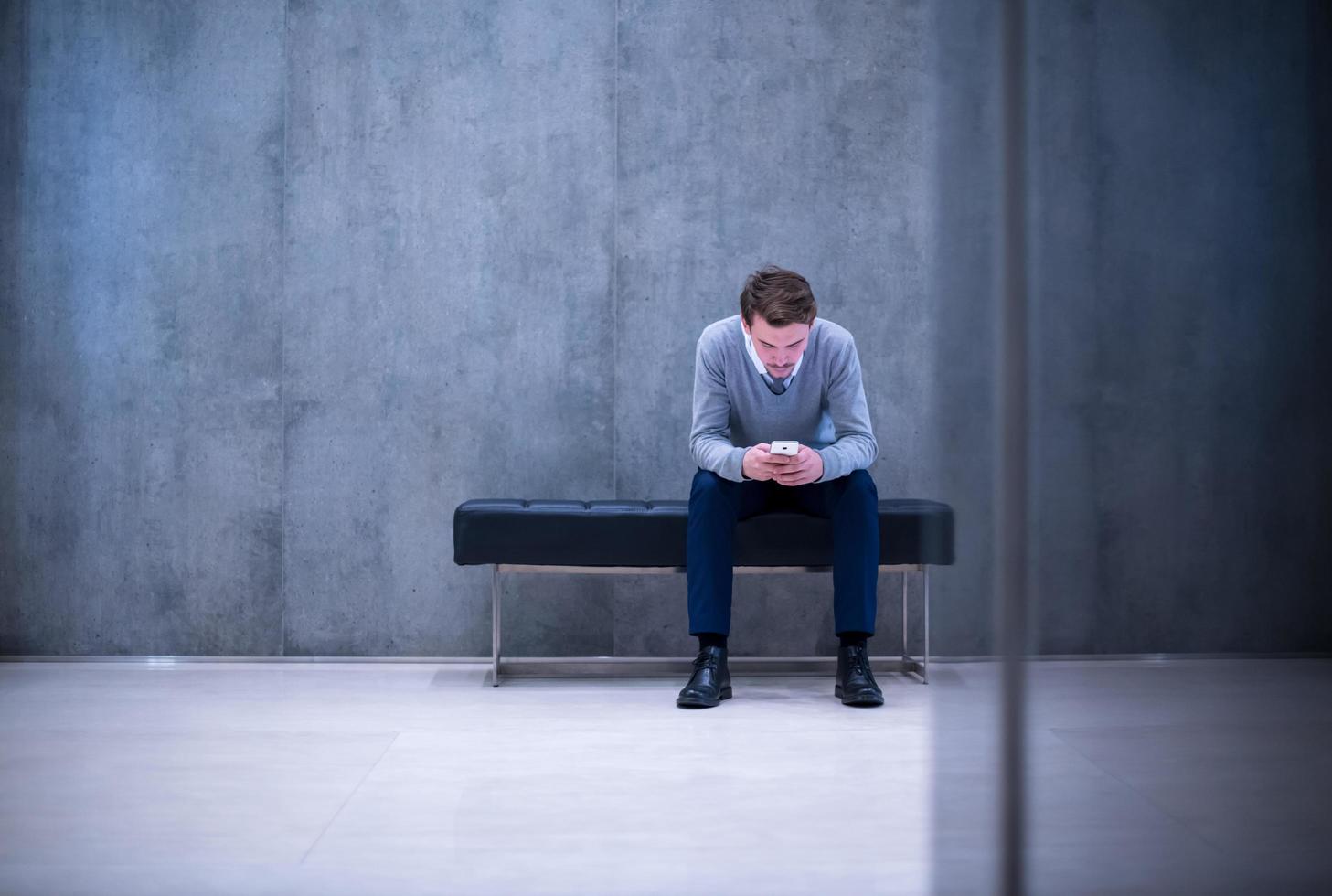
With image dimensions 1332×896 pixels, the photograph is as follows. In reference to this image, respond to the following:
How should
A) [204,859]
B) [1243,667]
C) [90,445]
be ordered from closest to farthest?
[1243,667], [204,859], [90,445]

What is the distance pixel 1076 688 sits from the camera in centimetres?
68

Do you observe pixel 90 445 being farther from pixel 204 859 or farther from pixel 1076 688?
pixel 1076 688

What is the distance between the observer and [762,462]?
268 cm

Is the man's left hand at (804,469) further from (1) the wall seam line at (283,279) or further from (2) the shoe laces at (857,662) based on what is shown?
(1) the wall seam line at (283,279)

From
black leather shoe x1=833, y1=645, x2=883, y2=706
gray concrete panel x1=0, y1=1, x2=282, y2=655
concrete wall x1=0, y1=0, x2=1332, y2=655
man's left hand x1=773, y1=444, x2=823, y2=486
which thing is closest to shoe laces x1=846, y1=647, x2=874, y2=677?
black leather shoe x1=833, y1=645, x2=883, y2=706

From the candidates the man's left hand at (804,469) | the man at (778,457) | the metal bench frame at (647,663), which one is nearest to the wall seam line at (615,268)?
the metal bench frame at (647,663)

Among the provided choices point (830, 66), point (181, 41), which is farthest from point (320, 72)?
point (830, 66)

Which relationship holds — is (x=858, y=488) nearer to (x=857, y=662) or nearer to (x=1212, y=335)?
(x=857, y=662)

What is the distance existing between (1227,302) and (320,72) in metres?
3.25

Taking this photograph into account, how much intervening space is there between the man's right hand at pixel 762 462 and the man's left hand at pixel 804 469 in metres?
0.01

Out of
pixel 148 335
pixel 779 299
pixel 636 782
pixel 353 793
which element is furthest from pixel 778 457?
pixel 148 335

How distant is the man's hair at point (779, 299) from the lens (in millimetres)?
2664

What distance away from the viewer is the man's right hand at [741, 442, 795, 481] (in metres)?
2.67

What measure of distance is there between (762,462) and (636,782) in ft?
3.30
